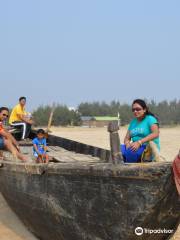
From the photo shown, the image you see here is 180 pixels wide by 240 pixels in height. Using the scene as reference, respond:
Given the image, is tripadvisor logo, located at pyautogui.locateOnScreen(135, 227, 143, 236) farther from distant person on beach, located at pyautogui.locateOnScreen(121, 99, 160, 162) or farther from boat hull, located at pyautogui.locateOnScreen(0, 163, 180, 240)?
distant person on beach, located at pyautogui.locateOnScreen(121, 99, 160, 162)

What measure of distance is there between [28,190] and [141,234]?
5.41 feet

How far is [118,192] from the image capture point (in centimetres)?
356

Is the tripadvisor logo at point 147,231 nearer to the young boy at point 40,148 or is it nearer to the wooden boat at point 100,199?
the wooden boat at point 100,199

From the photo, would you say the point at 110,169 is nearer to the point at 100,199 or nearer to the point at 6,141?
the point at 100,199

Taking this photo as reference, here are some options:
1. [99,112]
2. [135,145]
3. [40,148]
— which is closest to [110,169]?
[135,145]

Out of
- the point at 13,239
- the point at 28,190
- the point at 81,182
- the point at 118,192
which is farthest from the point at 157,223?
the point at 13,239

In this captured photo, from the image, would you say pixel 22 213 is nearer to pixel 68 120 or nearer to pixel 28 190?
pixel 28 190

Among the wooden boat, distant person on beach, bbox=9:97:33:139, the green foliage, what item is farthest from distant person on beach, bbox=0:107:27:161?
the green foliage

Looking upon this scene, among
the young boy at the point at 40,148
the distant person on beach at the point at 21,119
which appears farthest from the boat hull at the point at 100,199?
the distant person on beach at the point at 21,119

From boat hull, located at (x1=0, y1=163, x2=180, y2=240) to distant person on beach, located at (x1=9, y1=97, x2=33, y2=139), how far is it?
4075 mm

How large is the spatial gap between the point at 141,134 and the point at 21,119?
15.7 ft

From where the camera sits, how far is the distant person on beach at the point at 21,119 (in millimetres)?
8859

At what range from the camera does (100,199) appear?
12.2 feet

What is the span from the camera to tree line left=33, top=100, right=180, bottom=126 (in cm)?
5169
